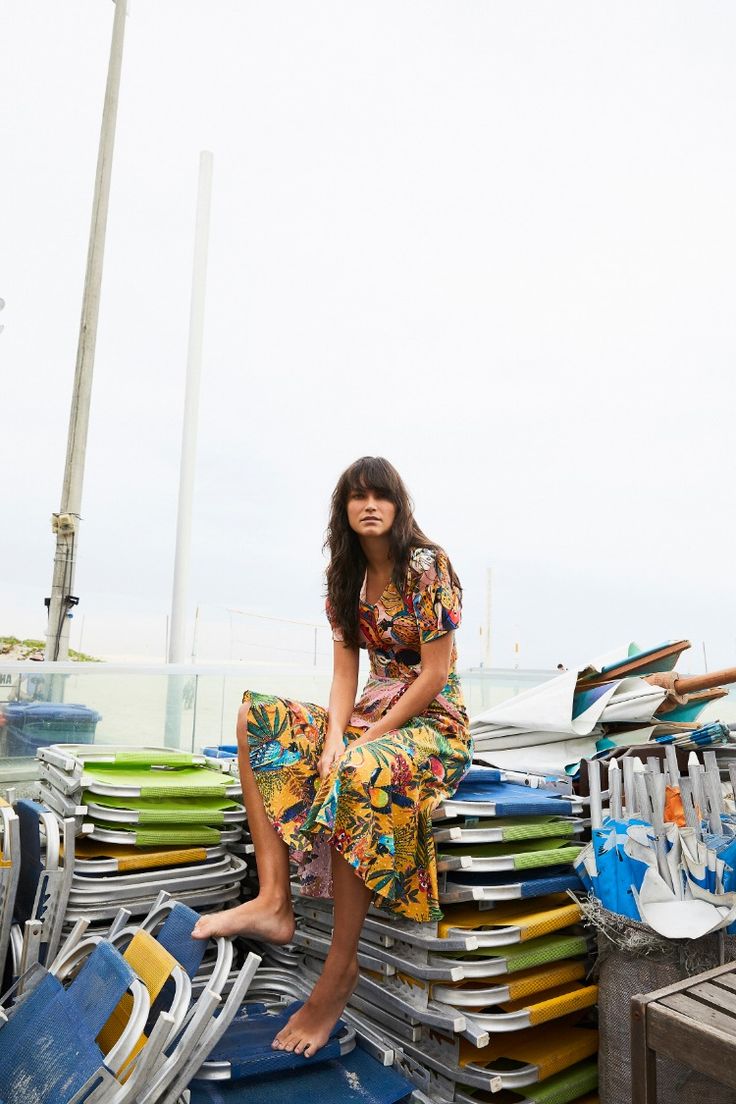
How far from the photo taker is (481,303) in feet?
27.9

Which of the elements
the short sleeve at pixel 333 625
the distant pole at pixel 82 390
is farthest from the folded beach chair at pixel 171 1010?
the distant pole at pixel 82 390

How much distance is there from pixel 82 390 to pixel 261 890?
4.36m

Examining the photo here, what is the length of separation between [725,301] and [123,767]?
265 inches

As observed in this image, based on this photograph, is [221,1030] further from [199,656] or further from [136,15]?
[136,15]

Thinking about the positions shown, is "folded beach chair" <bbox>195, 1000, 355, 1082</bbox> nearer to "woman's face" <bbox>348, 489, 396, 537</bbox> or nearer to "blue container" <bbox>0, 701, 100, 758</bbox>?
"woman's face" <bbox>348, 489, 396, 537</bbox>

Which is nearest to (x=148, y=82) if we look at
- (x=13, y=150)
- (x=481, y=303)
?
(x=13, y=150)

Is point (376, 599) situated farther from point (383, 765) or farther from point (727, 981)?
point (727, 981)

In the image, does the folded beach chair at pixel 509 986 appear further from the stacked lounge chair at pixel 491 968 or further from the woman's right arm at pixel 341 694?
the woman's right arm at pixel 341 694

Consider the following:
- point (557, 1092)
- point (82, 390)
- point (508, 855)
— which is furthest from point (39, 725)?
point (82, 390)

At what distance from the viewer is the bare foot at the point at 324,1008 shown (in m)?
1.56

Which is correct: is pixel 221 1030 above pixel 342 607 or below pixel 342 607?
below

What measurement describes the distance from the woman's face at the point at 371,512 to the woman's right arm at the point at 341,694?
1.22ft

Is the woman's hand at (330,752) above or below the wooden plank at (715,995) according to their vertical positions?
above

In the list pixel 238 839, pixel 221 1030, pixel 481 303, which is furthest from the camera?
pixel 481 303
